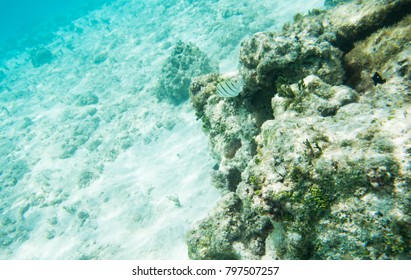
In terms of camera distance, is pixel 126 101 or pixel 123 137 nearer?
pixel 123 137

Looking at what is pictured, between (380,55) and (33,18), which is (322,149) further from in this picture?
(33,18)

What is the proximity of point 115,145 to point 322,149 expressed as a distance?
10503 millimetres

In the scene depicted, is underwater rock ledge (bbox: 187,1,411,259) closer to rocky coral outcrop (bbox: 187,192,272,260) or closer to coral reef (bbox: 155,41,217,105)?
rocky coral outcrop (bbox: 187,192,272,260)

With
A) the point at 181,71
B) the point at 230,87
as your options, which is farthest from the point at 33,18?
the point at 230,87

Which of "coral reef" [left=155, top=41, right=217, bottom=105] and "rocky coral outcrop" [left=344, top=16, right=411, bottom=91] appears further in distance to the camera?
"coral reef" [left=155, top=41, right=217, bottom=105]

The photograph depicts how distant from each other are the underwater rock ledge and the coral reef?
22.0 ft

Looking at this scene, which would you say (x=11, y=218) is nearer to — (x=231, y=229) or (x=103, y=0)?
(x=231, y=229)

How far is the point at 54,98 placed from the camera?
1814cm

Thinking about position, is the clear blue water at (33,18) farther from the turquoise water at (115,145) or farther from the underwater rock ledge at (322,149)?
the underwater rock ledge at (322,149)

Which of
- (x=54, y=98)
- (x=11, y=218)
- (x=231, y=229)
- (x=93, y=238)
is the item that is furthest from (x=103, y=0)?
(x=231, y=229)

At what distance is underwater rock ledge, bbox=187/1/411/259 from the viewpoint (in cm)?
197

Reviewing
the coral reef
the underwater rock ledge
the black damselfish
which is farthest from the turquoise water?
the black damselfish

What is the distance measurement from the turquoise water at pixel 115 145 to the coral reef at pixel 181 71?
535 millimetres

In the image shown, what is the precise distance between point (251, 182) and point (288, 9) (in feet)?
44.6
